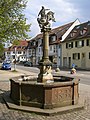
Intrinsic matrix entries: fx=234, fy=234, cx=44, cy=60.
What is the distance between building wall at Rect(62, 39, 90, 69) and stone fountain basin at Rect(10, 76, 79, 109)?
37.8 meters

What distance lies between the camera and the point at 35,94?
9.30 m

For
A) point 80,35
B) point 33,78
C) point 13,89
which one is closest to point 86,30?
point 80,35

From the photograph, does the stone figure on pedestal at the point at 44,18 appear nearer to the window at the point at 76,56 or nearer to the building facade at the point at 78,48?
the building facade at the point at 78,48

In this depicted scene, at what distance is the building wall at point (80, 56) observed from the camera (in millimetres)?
47481

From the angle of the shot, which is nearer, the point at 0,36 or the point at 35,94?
the point at 35,94

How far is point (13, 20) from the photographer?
1021 inches

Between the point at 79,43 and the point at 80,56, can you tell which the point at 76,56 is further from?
the point at 79,43

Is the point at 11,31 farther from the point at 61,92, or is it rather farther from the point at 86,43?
the point at 86,43

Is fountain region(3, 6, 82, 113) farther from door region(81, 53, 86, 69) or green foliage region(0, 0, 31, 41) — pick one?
door region(81, 53, 86, 69)

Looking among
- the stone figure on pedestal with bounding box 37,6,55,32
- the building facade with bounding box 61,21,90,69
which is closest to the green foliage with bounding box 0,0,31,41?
the stone figure on pedestal with bounding box 37,6,55,32

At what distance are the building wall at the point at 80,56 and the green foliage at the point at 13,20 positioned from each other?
2331 centimetres

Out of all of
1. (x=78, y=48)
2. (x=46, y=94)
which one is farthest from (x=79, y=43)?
(x=46, y=94)

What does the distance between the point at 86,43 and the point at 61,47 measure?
12047 mm

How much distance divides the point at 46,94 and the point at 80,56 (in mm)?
41756
